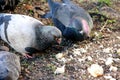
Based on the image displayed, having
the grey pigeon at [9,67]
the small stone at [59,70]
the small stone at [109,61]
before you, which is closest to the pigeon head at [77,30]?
the small stone at [109,61]

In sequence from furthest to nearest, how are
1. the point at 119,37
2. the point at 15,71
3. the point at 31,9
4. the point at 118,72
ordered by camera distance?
the point at 31,9
the point at 119,37
the point at 118,72
the point at 15,71

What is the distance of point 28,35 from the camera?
469cm

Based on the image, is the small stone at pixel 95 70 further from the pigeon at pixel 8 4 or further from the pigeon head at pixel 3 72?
the pigeon at pixel 8 4

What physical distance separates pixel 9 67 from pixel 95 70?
111 centimetres

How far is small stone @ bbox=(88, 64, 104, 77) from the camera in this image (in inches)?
176

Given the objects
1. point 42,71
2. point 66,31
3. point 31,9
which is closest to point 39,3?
point 31,9

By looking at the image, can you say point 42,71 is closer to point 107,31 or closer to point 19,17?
point 19,17

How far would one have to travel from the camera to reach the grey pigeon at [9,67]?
4.03 metres

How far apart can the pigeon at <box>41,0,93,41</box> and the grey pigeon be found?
3.23ft

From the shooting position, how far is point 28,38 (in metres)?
4.70

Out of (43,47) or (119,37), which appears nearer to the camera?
(43,47)

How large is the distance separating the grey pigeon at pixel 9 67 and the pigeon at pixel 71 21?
99cm

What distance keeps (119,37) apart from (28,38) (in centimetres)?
142

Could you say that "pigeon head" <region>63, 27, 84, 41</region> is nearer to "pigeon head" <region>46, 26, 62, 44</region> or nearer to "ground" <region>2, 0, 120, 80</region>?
"ground" <region>2, 0, 120, 80</region>
